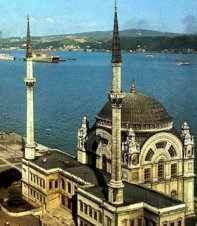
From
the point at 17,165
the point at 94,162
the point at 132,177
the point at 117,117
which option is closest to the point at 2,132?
the point at 17,165

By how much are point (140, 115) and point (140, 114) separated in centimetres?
17

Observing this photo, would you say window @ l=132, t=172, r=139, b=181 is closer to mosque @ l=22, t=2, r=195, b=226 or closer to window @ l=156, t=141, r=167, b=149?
mosque @ l=22, t=2, r=195, b=226

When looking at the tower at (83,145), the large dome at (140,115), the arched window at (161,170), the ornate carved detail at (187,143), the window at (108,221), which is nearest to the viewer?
the window at (108,221)

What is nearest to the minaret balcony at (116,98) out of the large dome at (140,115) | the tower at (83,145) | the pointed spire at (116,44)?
the pointed spire at (116,44)

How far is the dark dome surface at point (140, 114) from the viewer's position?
217 ft

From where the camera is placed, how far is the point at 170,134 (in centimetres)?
6719

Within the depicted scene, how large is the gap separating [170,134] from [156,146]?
239 cm

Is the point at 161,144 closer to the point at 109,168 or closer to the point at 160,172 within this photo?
the point at 160,172

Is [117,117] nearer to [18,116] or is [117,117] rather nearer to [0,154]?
[0,154]

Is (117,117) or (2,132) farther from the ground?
(117,117)

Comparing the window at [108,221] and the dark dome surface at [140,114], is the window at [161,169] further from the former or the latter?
the window at [108,221]

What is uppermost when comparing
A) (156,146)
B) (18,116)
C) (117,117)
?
(117,117)

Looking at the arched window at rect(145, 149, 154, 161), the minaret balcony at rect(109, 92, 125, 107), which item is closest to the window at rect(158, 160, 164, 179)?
the arched window at rect(145, 149, 154, 161)

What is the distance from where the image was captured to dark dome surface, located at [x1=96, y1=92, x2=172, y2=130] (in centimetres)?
6612
